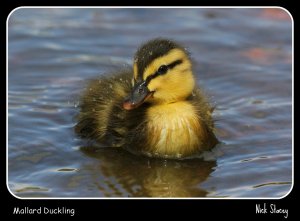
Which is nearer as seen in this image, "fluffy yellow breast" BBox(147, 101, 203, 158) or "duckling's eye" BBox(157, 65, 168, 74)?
"duckling's eye" BBox(157, 65, 168, 74)

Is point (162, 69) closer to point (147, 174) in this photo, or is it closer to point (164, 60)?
point (164, 60)

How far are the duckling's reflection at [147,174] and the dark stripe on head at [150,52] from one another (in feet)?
2.48

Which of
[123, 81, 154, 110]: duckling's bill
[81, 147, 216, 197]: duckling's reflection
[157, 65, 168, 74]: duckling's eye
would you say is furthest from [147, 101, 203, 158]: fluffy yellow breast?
[157, 65, 168, 74]: duckling's eye

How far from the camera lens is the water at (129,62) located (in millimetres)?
6359

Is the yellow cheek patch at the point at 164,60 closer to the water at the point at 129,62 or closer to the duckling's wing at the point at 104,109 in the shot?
→ the duckling's wing at the point at 104,109

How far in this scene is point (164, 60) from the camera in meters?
6.47

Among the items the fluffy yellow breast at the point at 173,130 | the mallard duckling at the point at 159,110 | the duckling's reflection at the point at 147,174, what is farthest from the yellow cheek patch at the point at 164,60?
the duckling's reflection at the point at 147,174

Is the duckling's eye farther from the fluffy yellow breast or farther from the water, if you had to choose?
the water

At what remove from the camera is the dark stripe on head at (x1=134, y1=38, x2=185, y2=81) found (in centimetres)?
639

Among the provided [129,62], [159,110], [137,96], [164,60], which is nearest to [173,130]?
[159,110]

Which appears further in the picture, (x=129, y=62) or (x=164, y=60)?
(x=129, y=62)

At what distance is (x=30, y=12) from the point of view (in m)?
10.1

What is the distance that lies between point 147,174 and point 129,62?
2.69 m

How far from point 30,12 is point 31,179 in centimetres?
415
